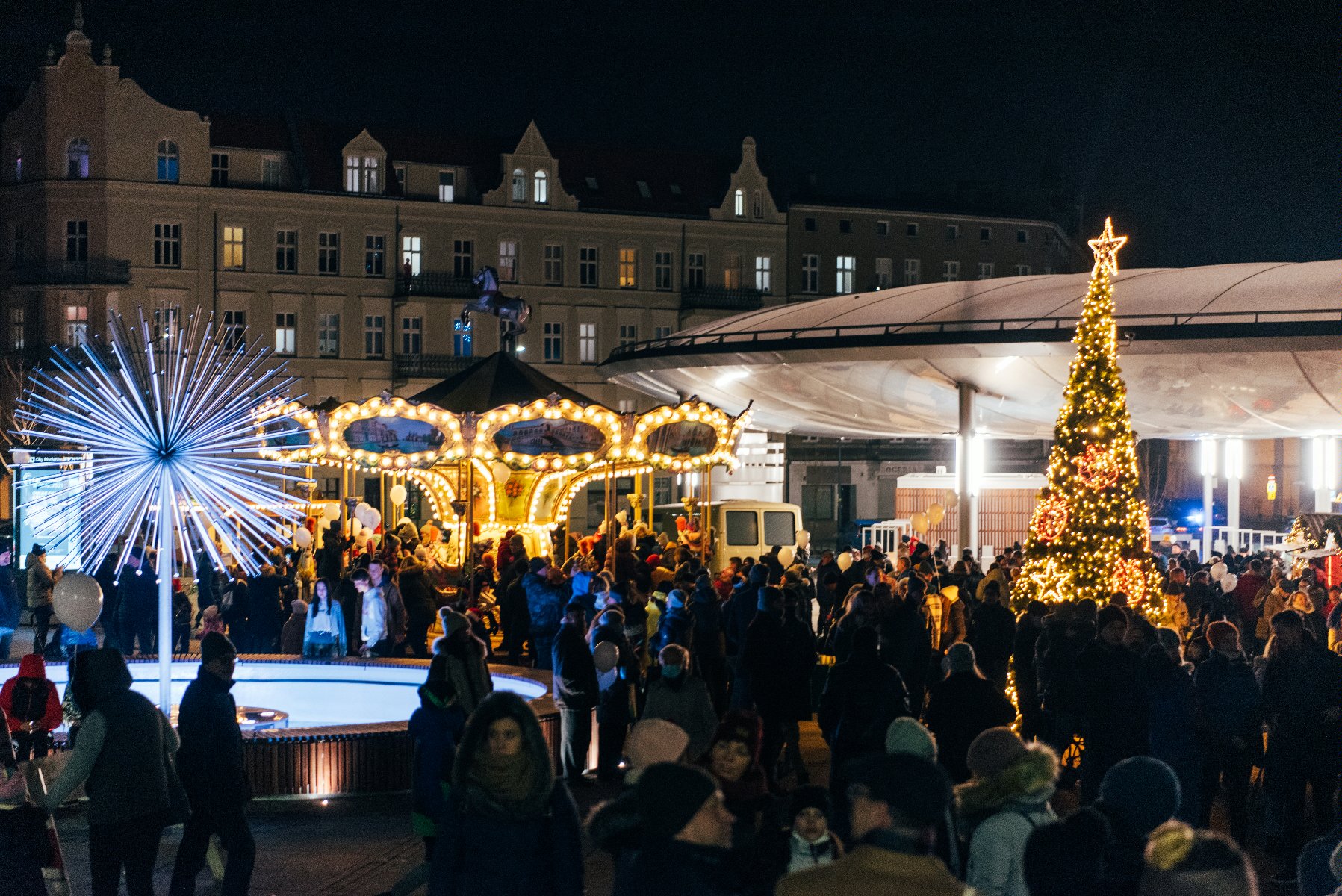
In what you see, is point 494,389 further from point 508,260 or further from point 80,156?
point 508,260

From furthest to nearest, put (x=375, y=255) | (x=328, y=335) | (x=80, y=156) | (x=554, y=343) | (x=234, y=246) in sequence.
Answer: (x=554, y=343), (x=375, y=255), (x=328, y=335), (x=234, y=246), (x=80, y=156)

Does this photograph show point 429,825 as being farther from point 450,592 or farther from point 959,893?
point 450,592

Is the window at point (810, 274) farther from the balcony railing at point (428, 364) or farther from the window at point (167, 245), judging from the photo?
the window at point (167, 245)

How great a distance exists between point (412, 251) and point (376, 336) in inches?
126

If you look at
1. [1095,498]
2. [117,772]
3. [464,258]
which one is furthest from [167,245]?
[117,772]

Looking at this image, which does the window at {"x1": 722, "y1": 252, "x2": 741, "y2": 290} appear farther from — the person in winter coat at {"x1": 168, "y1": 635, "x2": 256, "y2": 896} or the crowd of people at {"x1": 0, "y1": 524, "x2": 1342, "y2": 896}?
the person in winter coat at {"x1": 168, "y1": 635, "x2": 256, "y2": 896}

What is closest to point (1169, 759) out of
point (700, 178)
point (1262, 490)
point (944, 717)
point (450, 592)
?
point (944, 717)

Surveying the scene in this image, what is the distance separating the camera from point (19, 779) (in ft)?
20.0

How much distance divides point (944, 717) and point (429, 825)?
2.68 metres

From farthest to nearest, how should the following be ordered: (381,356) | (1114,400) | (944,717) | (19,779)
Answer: (381,356) < (1114,400) < (944,717) < (19,779)

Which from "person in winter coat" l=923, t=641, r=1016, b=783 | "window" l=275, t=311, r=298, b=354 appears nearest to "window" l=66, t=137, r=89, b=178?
"window" l=275, t=311, r=298, b=354

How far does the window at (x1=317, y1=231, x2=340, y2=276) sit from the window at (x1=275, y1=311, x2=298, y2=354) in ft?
6.02

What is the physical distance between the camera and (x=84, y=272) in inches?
1902

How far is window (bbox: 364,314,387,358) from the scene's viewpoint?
172 ft
